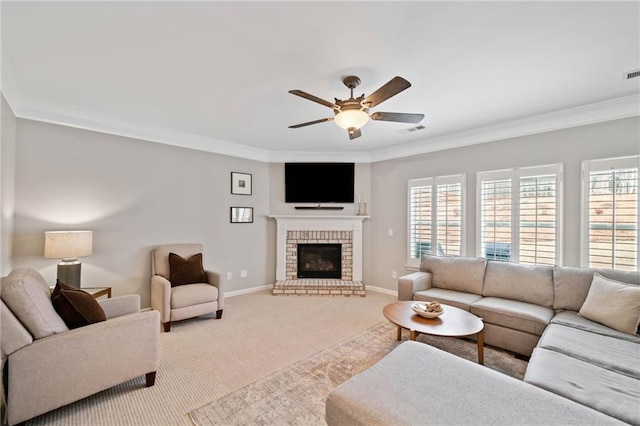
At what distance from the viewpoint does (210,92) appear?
2760 millimetres

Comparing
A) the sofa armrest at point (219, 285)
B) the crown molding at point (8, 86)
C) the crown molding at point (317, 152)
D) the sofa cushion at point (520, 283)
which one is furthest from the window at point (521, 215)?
the crown molding at point (8, 86)

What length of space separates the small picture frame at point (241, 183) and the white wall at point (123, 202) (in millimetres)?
75

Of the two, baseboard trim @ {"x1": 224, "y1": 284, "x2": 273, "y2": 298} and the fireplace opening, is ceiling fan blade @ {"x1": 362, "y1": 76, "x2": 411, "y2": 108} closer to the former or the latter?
the fireplace opening

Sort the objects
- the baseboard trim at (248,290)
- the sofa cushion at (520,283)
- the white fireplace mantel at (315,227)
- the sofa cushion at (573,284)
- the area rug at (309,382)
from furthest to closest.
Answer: the white fireplace mantel at (315,227), the baseboard trim at (248,290), the sofa cushion at (520,283), the sofa cushion at (573,284), the area rug at (309,382)

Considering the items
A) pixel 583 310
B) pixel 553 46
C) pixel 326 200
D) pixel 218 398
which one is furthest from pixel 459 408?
pixel 326 200

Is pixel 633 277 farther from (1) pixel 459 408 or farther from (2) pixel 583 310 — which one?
(1) pixel 459 408

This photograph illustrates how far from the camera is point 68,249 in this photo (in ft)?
9.49

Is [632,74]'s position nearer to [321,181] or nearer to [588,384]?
[588,384]

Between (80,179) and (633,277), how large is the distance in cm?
599

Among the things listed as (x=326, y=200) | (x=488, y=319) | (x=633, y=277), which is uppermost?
(x=326, y=200)

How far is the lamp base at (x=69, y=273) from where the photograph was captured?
2.96 meters

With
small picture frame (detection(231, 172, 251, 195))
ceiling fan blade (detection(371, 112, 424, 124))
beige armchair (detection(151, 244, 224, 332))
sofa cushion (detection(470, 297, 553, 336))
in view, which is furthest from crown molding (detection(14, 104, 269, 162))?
sofa cushion (detection(470, 297, 553, 336))

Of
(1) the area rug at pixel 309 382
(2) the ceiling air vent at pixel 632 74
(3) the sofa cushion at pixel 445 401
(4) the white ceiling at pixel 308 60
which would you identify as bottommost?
(1) the area rug at pixel 309 382

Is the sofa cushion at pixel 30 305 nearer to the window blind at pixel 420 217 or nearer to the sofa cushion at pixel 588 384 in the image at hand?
the sofa cushion at pixel 588 384
